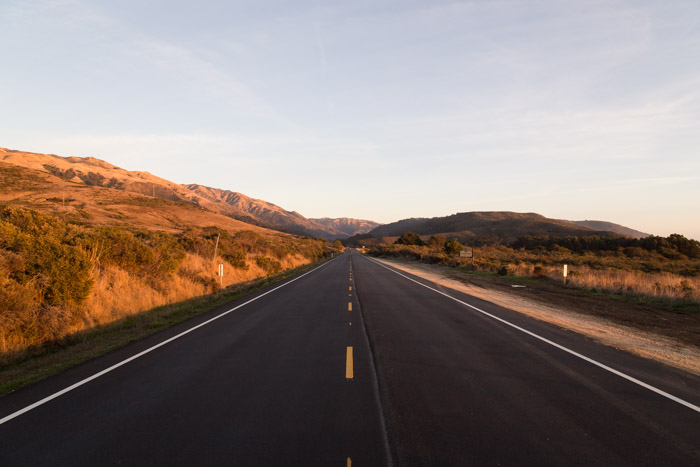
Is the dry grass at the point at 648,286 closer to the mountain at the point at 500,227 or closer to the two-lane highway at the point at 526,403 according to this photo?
the two-lane highway at the point at 526,403

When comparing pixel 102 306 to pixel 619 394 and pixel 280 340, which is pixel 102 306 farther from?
pixel 619 394

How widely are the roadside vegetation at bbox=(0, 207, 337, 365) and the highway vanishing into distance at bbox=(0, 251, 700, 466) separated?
2286mm

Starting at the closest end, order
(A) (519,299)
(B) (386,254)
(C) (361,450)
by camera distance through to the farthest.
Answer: (C) (361,450)
(A) (519,299)
(B) (386,254)

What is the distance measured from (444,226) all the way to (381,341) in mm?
147306

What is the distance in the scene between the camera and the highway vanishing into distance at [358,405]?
3.77 meters

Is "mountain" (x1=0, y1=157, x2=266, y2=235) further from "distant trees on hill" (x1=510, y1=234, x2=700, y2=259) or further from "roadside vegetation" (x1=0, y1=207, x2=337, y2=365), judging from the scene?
"distant trees on hill" (x1=510, y1=234, x2=700, y2=259)

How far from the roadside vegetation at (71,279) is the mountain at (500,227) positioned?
285 feet

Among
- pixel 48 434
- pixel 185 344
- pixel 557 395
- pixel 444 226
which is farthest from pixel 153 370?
pixel 444 226

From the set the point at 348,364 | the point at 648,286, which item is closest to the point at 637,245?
the point at 648,286

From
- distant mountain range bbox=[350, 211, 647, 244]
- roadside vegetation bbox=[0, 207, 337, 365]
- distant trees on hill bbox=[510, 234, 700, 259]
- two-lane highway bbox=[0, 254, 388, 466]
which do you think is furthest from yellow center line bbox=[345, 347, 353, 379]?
distant mountain range bbox=[350, 211, 647, 244]

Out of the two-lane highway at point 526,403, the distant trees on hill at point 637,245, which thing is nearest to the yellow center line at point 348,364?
the two-lane highway at point 526,403

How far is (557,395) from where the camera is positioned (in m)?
5.34

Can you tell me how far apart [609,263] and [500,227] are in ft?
290

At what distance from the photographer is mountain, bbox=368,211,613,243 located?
99875 millimetres
